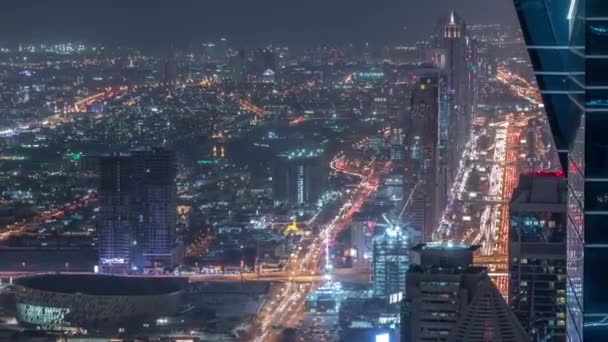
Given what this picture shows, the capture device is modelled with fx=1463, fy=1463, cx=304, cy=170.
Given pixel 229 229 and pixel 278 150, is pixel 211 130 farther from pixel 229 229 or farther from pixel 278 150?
pixel 229 229

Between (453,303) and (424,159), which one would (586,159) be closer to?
(453,303)

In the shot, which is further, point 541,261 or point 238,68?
point 238,68

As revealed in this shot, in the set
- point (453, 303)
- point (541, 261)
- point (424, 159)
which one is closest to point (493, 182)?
point (424, 159)

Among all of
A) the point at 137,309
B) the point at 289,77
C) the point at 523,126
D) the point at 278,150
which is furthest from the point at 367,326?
the point at 289,77

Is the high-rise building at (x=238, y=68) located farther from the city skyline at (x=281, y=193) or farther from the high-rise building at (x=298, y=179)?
the high-rise building at (x=298, y=179)

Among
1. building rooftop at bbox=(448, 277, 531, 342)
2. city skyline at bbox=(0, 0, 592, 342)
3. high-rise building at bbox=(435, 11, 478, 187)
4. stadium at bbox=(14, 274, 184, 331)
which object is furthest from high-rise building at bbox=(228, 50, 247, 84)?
building rooftop at bbox=(448, 277, 531, 342)

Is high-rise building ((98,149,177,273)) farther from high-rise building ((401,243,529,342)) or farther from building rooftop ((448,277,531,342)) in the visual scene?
building rooftop ((448,277,531,342))
